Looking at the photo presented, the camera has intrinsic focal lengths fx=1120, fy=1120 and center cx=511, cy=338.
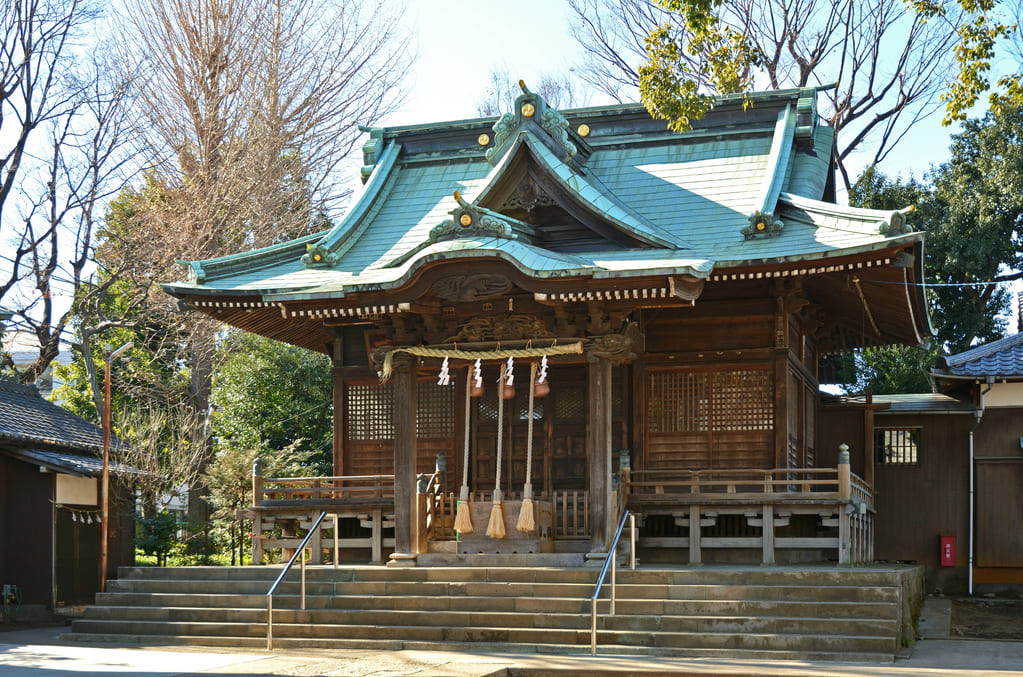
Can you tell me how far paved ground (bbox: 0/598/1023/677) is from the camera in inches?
424

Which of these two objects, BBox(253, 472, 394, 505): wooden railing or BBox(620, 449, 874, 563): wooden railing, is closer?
BBox(620, 449, 874, 563): wooden railing

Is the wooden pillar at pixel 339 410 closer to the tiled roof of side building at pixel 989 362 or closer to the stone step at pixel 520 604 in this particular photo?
the stone step at pixel 520 604

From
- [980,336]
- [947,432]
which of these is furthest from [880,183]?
[947,432]

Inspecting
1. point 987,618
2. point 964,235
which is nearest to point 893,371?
point 964,235

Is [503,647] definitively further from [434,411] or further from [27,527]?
[27,527]

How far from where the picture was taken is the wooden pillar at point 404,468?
15344 mm

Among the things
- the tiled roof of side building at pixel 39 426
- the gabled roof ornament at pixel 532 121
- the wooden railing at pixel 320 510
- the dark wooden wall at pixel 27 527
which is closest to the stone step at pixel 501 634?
the wooden railing at pixel 320 510

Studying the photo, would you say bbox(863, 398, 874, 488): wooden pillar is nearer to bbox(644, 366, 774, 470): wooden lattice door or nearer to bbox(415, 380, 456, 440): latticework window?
bbox(644, 366, 774, 470): wooden lattice door

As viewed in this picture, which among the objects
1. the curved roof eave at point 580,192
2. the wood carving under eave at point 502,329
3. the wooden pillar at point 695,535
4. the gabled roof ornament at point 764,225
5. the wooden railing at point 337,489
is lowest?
the wooden pillar at point 695,535

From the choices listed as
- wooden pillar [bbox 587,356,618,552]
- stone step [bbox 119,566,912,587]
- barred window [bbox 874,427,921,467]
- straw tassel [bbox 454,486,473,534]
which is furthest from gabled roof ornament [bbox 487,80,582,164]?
barred window [bbox 874,427,921,467]

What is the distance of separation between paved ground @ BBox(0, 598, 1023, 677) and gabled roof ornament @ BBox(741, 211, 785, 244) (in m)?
5.62

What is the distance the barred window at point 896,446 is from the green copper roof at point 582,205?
4831mm

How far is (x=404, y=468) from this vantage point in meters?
15.4

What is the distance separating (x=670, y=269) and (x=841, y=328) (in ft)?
21.7
